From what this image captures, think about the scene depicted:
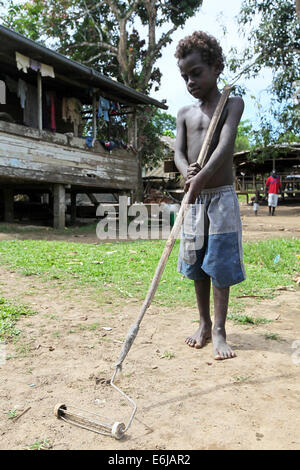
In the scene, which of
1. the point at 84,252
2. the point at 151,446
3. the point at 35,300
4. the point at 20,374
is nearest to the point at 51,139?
the point at 84,252

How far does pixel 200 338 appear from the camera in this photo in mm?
2600

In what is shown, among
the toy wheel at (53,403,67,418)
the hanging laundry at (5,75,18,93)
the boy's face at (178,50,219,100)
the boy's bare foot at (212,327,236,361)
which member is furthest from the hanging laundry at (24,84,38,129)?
the toy wheel at (53,403,67,418)

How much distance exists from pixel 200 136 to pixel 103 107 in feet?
31.0

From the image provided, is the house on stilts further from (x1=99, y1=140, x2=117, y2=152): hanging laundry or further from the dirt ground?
the dirt ground

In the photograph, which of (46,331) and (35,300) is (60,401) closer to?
(46,331)

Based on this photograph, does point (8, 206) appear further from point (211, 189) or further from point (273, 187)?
point (273, 187)

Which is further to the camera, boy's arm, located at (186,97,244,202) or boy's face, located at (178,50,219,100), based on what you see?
boy's face, located at (178,50,219,100)

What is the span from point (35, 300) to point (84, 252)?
8.42 ft

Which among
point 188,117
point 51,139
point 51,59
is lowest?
point 188,117

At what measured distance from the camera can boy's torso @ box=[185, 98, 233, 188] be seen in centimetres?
253

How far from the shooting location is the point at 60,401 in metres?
1.86

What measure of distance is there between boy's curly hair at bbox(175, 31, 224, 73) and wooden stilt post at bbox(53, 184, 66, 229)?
7.43 meters

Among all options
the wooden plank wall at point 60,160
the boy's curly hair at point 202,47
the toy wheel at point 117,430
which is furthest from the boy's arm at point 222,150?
the wooden plank wall at point 60,160

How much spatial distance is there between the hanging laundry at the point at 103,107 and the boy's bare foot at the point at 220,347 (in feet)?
32.5
